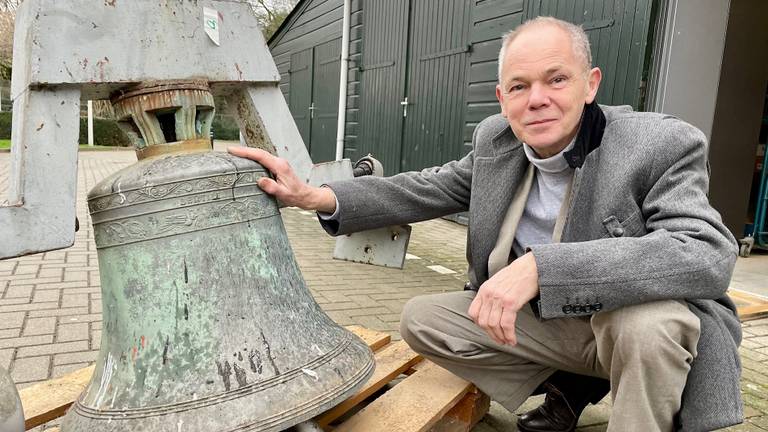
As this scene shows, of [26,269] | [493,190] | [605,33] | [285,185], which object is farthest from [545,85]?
[26,269]

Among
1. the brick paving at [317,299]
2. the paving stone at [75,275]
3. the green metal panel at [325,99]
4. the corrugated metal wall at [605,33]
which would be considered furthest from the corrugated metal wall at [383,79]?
the paving stone at [75,275]

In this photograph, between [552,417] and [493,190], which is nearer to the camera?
[493,190]

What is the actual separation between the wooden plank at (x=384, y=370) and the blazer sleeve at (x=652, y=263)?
2.30 ft

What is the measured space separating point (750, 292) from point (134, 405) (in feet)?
14.1

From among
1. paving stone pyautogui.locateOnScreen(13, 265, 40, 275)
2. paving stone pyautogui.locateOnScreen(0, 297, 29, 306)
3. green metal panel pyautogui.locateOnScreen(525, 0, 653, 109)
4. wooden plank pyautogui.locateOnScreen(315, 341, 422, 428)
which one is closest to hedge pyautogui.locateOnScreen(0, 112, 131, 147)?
paving stone pyautogui.locateOnScreen(13, 265, 40, 275)

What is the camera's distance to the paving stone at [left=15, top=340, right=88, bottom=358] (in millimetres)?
2719

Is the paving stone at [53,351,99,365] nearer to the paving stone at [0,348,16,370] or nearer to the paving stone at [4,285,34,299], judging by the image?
the paving stone at [0,348,16,370]

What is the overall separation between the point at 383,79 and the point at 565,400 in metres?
6.94

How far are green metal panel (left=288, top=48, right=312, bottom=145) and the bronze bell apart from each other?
10686 mm

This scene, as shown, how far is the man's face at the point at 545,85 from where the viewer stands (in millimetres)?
1649

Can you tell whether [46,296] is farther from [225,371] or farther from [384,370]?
[225,371]

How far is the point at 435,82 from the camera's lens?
284 inches

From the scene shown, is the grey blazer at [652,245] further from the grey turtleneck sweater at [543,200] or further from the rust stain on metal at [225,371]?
the rust stain on metal at [225,371]

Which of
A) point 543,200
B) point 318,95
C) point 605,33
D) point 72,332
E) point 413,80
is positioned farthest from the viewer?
point 318,95
